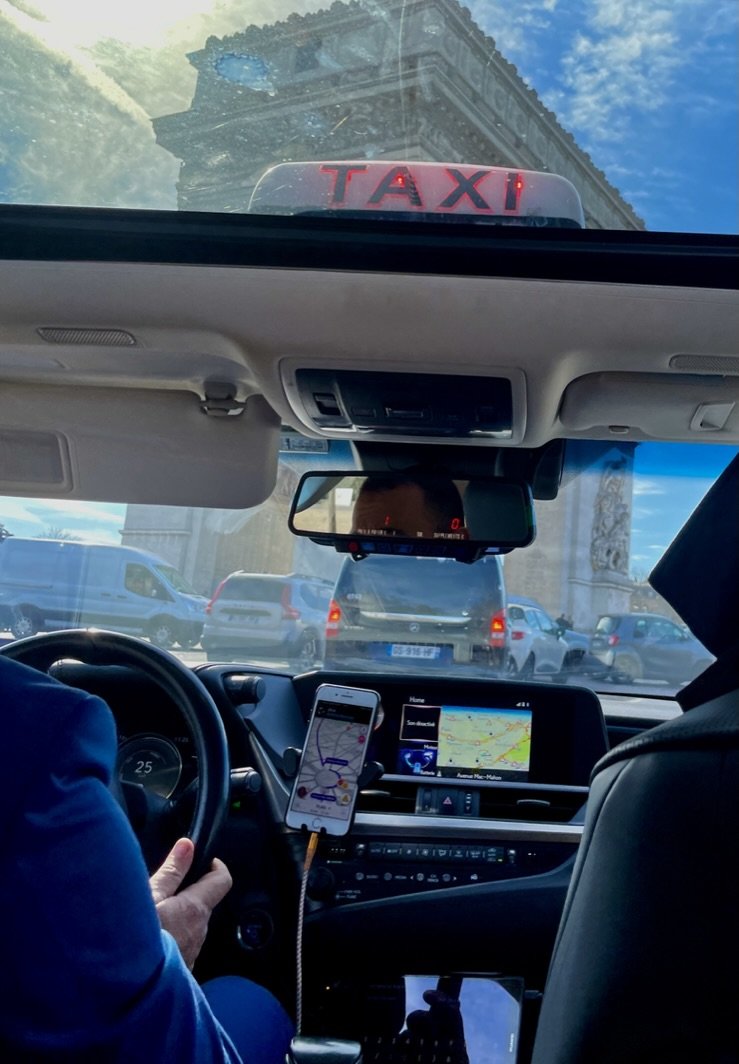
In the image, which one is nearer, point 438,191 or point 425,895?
point 438,191

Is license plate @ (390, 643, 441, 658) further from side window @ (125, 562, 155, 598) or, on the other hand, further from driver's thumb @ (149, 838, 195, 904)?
driver's thumb @ (149, 838, 195, 904)

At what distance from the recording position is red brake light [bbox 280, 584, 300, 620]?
6.36 metres

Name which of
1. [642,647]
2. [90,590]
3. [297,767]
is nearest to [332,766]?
[297,767]

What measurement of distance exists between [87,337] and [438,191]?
1029 mm

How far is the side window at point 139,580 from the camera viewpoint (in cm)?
420

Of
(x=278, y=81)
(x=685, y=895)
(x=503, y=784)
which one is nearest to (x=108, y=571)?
(x=503, y=784)

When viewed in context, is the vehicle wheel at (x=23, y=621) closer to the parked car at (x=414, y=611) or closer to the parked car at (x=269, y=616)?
the parked car at (x=269, y=616)

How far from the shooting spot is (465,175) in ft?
5.59

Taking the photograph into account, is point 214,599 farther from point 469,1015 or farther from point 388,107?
point 388,107

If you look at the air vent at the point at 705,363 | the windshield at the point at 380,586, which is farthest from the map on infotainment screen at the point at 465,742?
the air vent at the point at 705,363

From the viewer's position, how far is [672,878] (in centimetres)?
100

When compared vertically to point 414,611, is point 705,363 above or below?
above

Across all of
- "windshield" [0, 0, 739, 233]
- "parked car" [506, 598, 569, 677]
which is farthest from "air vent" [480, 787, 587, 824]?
"parked car" [506, 598, 569, 677]

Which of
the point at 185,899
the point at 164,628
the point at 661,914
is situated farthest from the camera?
the point at 164,628
